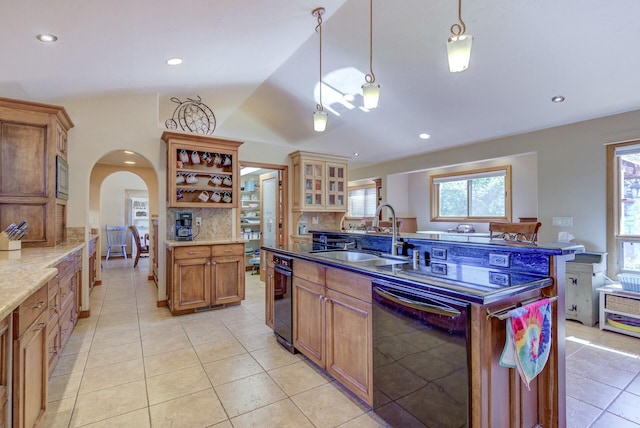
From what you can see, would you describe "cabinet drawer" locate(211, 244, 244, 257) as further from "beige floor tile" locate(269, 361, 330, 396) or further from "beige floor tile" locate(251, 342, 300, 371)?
"beige floor tile" locate(269, 361, 330, 396)

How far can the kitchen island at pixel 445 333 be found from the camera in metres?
1.32

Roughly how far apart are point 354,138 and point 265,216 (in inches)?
94.6

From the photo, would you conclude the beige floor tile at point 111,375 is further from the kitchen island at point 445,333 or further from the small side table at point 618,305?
the small side table at point 618,305

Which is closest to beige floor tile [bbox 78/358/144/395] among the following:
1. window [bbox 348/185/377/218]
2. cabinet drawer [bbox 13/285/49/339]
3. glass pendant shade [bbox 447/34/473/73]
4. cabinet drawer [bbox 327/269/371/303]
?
cabinet drawer [bbox 13/285/49/339]

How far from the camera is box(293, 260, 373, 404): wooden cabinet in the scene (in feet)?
6.19

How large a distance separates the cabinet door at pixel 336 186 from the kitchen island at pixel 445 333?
338 cm

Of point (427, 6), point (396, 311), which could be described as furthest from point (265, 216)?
point (396, 311)

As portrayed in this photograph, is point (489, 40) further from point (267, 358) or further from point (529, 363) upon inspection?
point (267, 358)

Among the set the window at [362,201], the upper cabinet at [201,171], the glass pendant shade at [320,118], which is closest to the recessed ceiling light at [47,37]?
the upper cabinet at [201,171]

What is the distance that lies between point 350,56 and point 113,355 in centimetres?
385

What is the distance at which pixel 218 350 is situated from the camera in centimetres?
284

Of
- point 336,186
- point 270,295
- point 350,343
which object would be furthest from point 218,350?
point 336,186

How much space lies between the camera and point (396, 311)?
63.9 inches

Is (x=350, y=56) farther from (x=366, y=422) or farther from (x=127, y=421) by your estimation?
(x=127, y=421)
